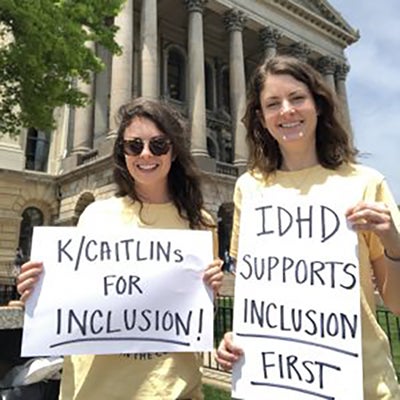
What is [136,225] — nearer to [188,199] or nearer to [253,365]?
[188,199]

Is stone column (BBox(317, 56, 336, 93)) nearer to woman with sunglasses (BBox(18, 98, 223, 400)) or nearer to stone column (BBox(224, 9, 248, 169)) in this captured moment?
stone column (BBox(224, 9, 248, 169))

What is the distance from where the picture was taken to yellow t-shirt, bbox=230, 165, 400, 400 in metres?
2.06

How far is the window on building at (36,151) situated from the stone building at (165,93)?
7 cm

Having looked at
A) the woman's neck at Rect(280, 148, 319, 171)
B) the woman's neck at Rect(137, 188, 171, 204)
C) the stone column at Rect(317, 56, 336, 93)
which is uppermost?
the stone column at Rect(317, 56, 336, 93)

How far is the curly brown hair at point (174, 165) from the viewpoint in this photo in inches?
111

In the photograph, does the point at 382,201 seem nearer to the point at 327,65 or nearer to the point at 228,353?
the point at 228,353

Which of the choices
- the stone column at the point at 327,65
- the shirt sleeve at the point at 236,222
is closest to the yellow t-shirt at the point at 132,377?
the shirt sleeve at the point at 236,222

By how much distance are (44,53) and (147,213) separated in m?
11.7

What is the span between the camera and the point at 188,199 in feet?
9.50

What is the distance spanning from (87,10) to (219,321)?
9528 mm

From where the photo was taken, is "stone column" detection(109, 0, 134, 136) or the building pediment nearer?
"stone column" detection(109, 0, 134, 136)

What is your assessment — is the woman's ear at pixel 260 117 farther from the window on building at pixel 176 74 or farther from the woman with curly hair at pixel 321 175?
the window on building at pixel 176 74

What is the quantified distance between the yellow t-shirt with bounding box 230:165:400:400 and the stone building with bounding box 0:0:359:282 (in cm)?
1944

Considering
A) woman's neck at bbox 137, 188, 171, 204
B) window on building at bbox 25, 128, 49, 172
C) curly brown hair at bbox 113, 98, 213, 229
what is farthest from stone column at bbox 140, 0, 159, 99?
woman's neck at bbox 137, 188, 171, 204
